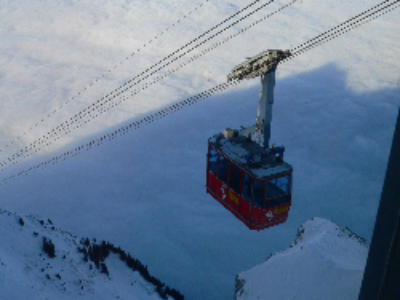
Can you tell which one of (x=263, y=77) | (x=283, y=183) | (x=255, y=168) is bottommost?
(x=283, y=183)

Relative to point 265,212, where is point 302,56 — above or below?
below

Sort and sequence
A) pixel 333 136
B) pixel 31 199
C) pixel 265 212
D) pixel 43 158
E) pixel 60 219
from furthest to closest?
pixel 333 136, pixel 43 158, pixel 31 199, pixel 60 219, pixel 265 212

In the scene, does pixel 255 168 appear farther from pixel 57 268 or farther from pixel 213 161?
pixel 57 268

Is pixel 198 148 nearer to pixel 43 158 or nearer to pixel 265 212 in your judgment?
pixel 43 158

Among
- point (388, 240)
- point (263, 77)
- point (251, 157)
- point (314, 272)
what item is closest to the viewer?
point (388, 240)

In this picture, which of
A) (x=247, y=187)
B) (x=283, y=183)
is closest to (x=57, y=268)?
(x=247, y=187)

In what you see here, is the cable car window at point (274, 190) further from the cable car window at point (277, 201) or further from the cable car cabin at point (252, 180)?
the cable car window at point (277, 201)

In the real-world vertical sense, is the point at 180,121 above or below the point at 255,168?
below

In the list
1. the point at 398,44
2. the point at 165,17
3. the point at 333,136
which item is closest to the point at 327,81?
the point at 333,136
